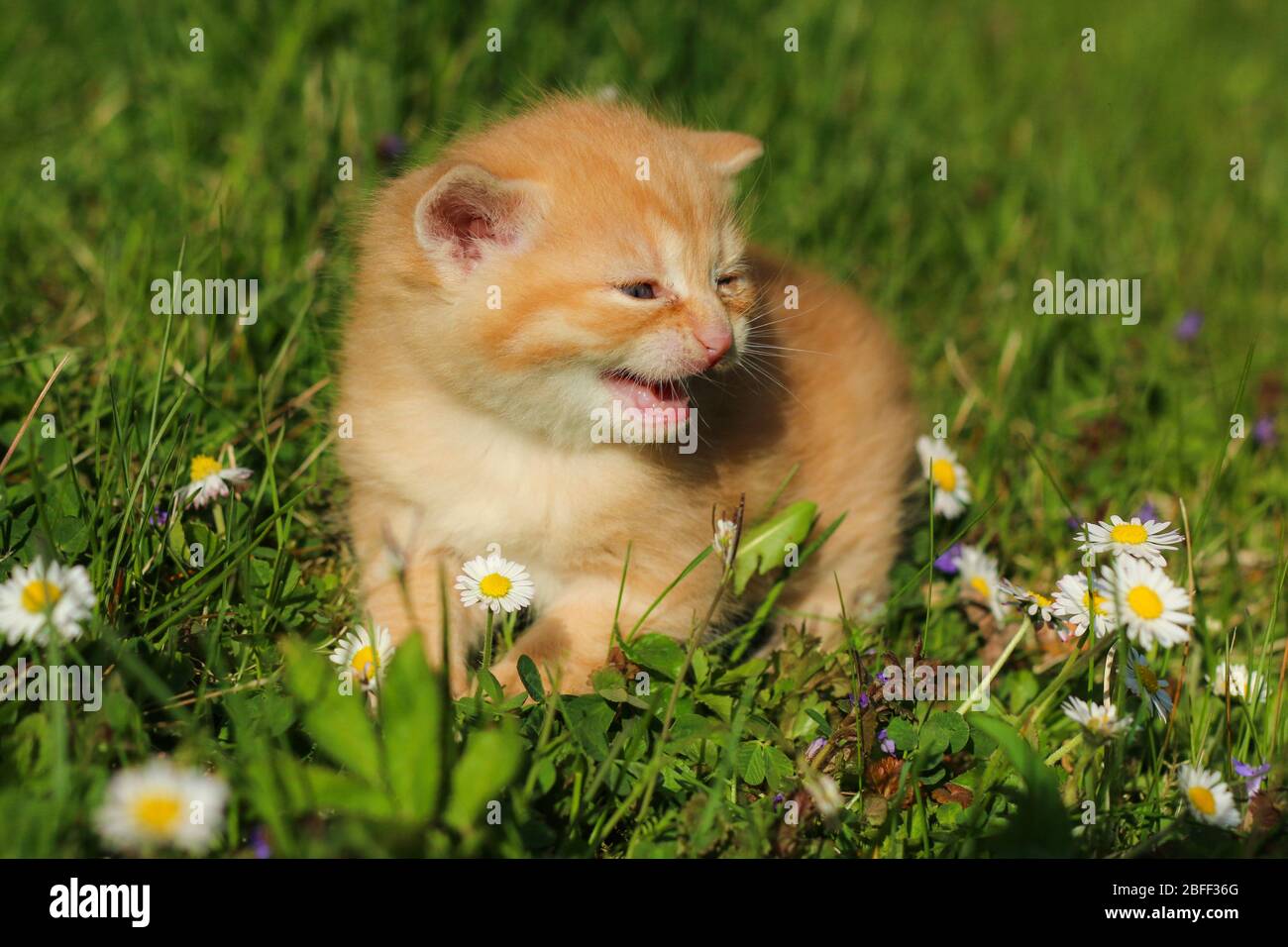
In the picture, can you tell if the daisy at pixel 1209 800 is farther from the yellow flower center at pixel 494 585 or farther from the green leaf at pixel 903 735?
Answer: the yellow flower center at pixel 494 585

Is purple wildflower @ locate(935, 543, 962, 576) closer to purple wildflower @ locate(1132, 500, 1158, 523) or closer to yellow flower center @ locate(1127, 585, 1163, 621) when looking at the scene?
purple wildflower @ locate(1132, 500, 1158, 523)

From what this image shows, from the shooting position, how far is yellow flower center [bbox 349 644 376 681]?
1653 mm

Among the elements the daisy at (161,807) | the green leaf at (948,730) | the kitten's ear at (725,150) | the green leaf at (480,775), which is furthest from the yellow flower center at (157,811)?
the kitten's ear at (725,150)

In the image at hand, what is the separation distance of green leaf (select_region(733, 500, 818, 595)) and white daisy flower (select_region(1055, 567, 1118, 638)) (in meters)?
0.50

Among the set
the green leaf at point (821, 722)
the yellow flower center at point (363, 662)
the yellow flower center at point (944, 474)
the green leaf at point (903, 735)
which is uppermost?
the yellow flower center at point (944, 474)

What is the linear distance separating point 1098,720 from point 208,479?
4.88 ft

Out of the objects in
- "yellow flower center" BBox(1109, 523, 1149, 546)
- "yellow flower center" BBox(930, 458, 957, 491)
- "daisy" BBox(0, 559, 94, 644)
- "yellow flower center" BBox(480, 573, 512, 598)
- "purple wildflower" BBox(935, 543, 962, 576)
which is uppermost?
"yellow flower center" BBox(930, 458, 957, 491)

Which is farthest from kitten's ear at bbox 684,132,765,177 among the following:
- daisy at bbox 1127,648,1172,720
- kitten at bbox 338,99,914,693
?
daisy at bbox 1127,648,1172,720

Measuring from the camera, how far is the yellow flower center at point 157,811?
1.14 m


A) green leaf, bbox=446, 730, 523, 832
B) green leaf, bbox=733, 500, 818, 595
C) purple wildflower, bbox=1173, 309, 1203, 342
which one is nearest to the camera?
green leaf, bbox=446, 730, 523, 832

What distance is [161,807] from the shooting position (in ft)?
3.81

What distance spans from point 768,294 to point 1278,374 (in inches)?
75.0

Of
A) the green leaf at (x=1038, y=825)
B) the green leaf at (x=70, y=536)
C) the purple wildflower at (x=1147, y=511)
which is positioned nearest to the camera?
the green leaf at (x=1038, y=825)
